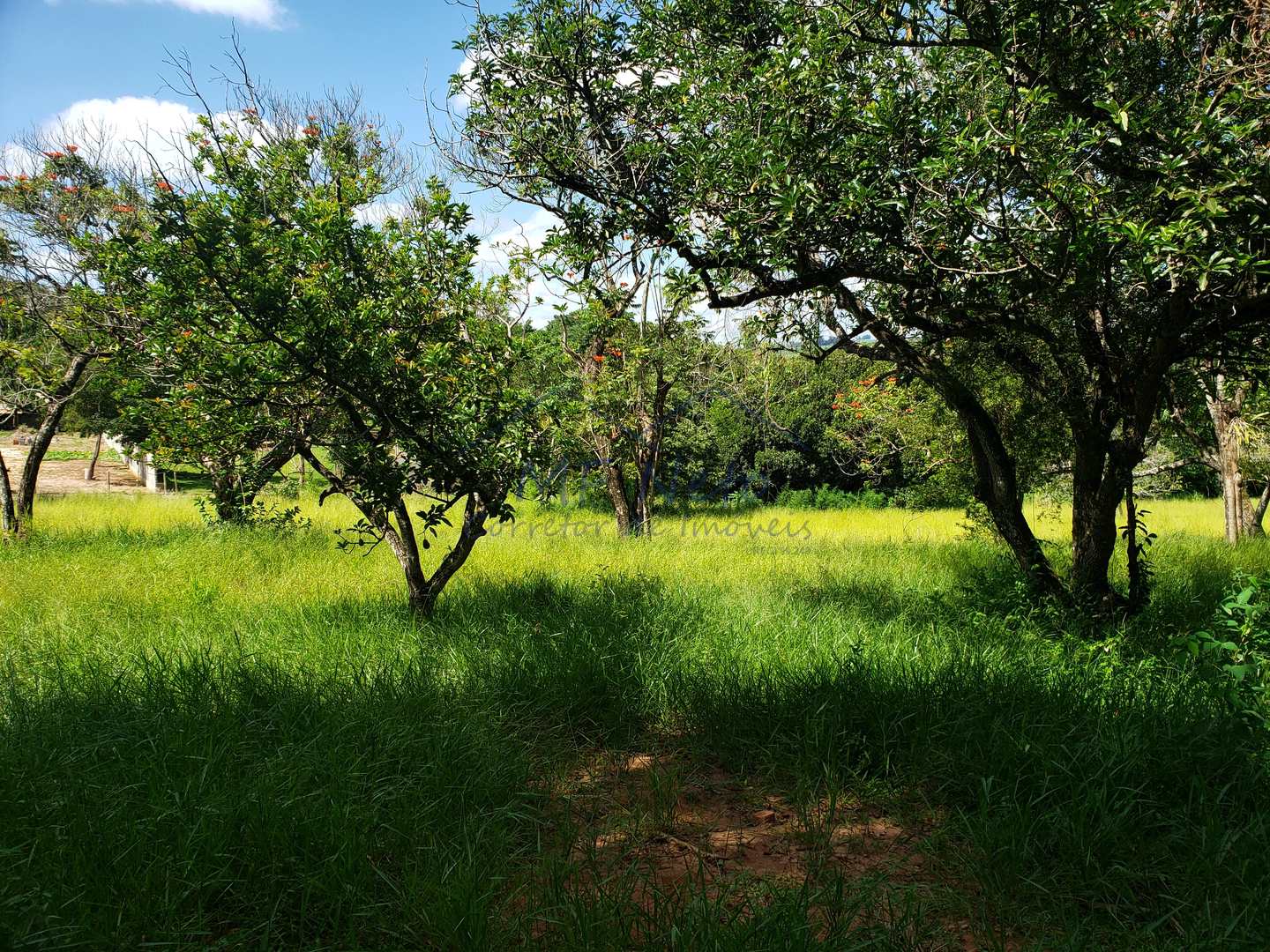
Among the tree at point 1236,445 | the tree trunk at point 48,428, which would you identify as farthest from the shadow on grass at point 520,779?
the tree trunk at point 48,428

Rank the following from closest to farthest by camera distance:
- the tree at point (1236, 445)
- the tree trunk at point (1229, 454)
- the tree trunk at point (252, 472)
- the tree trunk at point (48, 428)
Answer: the tree trunk at point (252, 472) < the tree at point (1236, 445) < the tree trunk at point (1229, 454) < the tree trunk at point (48, 428)

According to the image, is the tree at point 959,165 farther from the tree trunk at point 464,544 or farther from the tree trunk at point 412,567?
the tree trunk at point 412,567

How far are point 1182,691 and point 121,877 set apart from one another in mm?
4710

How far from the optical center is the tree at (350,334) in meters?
4.20

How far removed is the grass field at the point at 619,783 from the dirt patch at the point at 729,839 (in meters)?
0.01

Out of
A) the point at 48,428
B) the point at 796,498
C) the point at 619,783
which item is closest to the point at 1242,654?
the point at 619,783

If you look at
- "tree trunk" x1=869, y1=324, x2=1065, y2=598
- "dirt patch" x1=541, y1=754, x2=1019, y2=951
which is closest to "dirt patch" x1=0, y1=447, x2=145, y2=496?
"dirt patch" x1=541, y1=754, x2=1019, y2=951

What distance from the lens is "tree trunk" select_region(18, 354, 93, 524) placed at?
944 cm

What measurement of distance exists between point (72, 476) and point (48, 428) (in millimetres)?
13277

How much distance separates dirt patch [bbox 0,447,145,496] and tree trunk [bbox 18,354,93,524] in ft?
20.9

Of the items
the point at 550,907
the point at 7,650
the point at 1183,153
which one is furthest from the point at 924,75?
the point at 7,650

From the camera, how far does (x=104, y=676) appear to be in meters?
4.02

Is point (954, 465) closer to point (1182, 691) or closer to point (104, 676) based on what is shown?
point (1182, 691)

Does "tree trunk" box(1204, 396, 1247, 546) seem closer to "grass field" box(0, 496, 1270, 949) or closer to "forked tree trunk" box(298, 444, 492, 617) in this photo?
"grass field" box(0, 496, 1270, 949)
